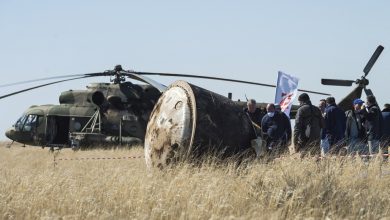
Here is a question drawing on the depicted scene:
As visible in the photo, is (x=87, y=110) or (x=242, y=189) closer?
(x=242, y=189)

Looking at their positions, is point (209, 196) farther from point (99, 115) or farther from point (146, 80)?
point (99, 115)

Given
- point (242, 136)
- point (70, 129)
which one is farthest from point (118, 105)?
point (242, 136)

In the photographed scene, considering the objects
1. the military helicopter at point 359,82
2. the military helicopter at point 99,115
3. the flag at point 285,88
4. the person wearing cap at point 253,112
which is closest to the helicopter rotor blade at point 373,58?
the military helicopter at point 359,82

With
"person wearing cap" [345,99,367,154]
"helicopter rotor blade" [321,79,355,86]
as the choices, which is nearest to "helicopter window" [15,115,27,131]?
"helicopter rotor blade" [321,79,355,86]

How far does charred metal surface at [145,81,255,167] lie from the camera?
8.26m

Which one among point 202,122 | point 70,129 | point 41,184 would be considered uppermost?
point 202,122

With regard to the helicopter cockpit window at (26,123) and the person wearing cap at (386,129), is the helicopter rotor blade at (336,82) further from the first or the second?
the helicopter cockpit window at (26,123)

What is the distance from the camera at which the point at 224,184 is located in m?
6.32

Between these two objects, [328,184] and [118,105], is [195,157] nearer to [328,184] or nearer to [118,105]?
[328,184]

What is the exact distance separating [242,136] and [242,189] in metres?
2.71

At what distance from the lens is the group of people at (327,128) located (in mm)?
9609

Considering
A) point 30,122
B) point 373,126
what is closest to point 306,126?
point 373,126

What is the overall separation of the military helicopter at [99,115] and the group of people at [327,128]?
7.49m

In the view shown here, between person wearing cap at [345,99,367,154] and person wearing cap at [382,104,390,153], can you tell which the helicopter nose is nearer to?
person wearing cap at [345,99,367,154]
